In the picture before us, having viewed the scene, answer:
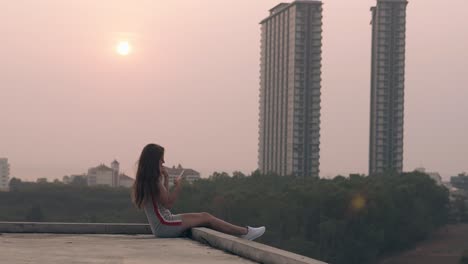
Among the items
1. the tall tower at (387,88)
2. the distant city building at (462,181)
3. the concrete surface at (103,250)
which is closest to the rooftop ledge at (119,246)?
the concrete surface at (103,250)

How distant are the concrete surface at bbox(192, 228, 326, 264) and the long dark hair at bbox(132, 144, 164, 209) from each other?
0.74 metres

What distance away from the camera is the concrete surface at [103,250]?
820cm

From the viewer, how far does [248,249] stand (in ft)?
28.8

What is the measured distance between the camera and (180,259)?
841 cm

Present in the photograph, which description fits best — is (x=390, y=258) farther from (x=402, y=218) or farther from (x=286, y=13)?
(x=286, y=13)

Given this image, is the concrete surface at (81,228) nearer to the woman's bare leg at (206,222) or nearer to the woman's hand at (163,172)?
the woman's bare leg at (206,222)

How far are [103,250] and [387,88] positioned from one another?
357 feet

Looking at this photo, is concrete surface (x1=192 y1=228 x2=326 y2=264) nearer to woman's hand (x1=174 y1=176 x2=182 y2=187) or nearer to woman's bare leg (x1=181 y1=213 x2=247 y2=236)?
woman's bare leg (x1=181 y1=213 x2=247 y2=236)

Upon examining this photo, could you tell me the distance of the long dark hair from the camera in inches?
405

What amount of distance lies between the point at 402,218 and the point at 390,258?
4.80 m

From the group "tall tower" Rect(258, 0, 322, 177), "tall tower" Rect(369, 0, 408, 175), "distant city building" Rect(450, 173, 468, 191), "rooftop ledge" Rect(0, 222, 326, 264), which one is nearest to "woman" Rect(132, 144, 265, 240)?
"rooftop ledge" Rect(0, 222, 326, 264)

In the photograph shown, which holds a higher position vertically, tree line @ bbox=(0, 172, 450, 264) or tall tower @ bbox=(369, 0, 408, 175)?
tall tower @ bbox=(369, 0, 408, 175)

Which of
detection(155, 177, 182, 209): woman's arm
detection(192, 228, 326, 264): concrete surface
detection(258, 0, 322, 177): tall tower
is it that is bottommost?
detection(192, 228, 326, 264): concrete surface

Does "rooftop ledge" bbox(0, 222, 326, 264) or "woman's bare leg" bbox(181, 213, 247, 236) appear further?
"woman's bare leg" bbox(181, 213, 247, 236)
